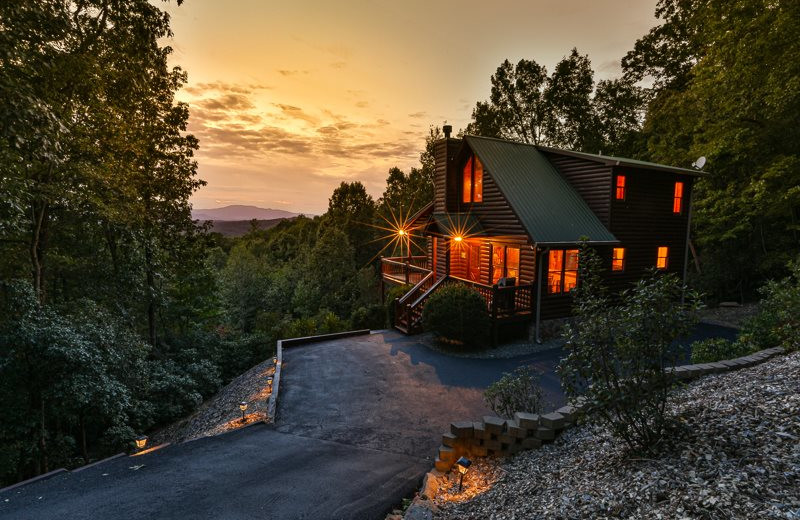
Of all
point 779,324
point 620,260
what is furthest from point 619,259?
point 779,324

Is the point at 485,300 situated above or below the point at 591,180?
below

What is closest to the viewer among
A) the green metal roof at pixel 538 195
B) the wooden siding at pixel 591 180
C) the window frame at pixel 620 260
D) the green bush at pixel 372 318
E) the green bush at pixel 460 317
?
the green bush at pixel 460 317

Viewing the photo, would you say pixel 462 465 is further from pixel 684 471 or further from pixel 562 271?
pixel 562 271

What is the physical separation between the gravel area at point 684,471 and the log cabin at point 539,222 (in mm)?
7530

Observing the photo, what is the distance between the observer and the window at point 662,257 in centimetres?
1521

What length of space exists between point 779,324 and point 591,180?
8.56 m

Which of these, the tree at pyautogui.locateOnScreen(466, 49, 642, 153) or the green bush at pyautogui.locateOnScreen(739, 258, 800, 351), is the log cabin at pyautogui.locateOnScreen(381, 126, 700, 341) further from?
the tree at pyautogui.locateOnScreen(466, 49, 642, 153)

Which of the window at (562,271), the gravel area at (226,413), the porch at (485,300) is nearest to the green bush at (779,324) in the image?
the window at (562,271)

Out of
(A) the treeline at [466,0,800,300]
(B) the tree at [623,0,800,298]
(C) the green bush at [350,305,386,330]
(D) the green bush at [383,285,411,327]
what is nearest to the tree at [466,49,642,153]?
(A) the treeline at [466,0,800,300]

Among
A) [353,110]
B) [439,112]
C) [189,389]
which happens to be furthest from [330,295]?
[439,112]

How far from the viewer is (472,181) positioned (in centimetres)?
1545

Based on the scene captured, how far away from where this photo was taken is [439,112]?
102 feet

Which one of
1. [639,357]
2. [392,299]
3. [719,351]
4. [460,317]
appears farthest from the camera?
[392,299]

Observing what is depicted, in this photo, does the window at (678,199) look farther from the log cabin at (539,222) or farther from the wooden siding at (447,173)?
the wooden siding at (447,173)
